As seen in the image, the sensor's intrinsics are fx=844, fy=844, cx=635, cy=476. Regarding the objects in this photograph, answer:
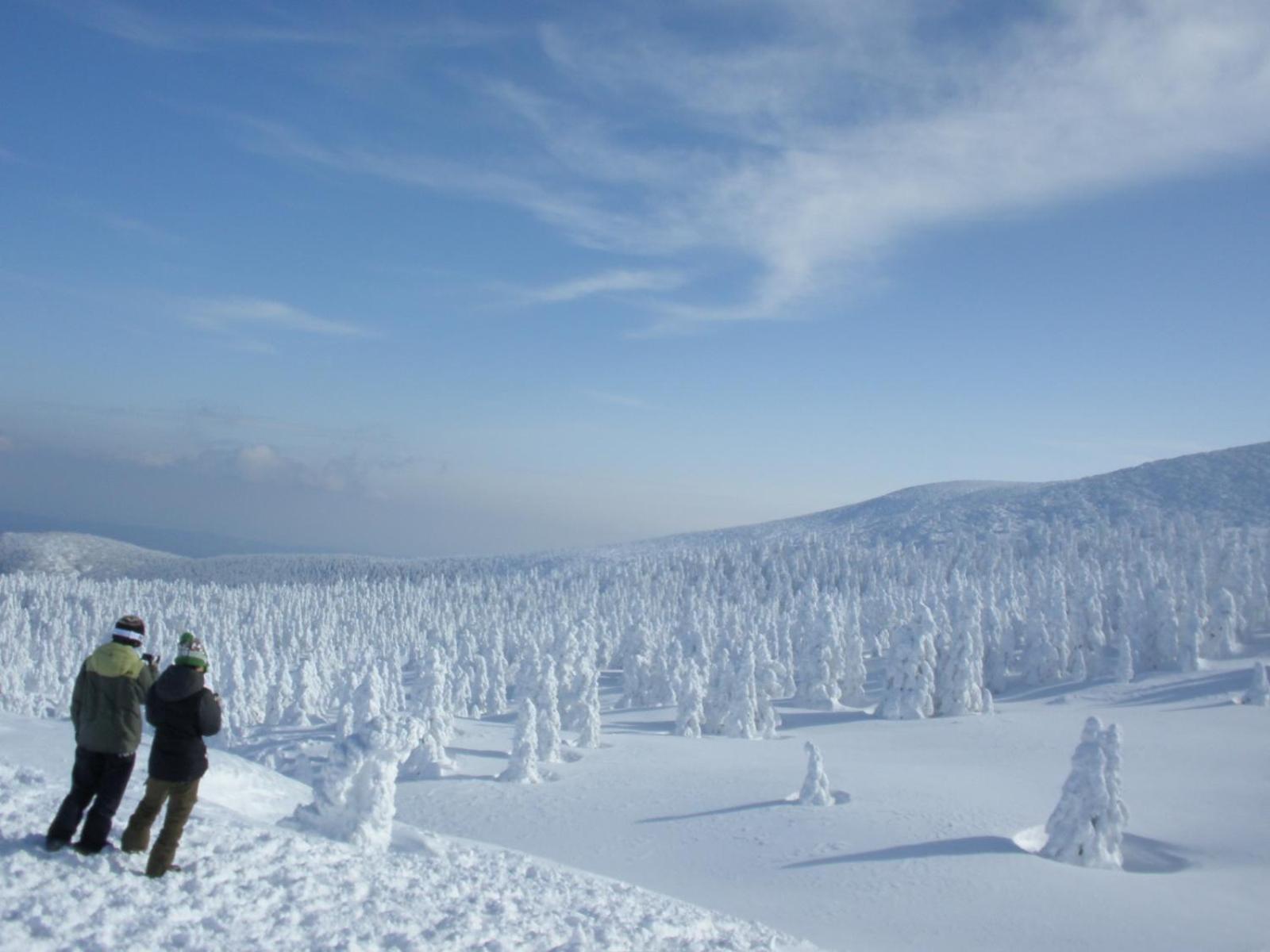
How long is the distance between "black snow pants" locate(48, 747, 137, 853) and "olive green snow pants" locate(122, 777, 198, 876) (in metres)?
0.28

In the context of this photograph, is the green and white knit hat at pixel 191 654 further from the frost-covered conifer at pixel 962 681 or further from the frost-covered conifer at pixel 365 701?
the frost-covered conifer at pixel 962 681

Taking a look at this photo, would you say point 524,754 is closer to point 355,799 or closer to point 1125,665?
point 355,799

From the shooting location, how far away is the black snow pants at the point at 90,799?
32.0ft

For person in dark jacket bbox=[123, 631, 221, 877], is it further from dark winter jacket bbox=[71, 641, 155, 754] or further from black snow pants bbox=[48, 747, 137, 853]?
black snow pants bbox=[48, 747, 137, 853]

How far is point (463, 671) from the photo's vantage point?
81938mm

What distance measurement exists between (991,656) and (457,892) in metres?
75.2

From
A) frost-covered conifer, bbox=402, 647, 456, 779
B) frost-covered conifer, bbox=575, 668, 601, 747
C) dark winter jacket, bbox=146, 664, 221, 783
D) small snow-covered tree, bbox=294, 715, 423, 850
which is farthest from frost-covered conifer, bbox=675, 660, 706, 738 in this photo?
dark winter jacket, bbox=146, 664, 221, 783

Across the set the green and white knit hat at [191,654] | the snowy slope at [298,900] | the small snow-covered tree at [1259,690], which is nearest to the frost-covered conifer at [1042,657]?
the small snow-covered tree at [1259,690]

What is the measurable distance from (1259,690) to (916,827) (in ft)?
146

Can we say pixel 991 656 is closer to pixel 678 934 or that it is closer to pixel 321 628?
pixel 678 934

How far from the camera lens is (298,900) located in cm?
1044

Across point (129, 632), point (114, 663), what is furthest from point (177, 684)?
point (129, 632)

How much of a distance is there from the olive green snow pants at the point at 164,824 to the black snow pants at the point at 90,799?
281 millimetres

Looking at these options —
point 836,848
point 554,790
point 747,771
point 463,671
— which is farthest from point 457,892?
point 463,671
